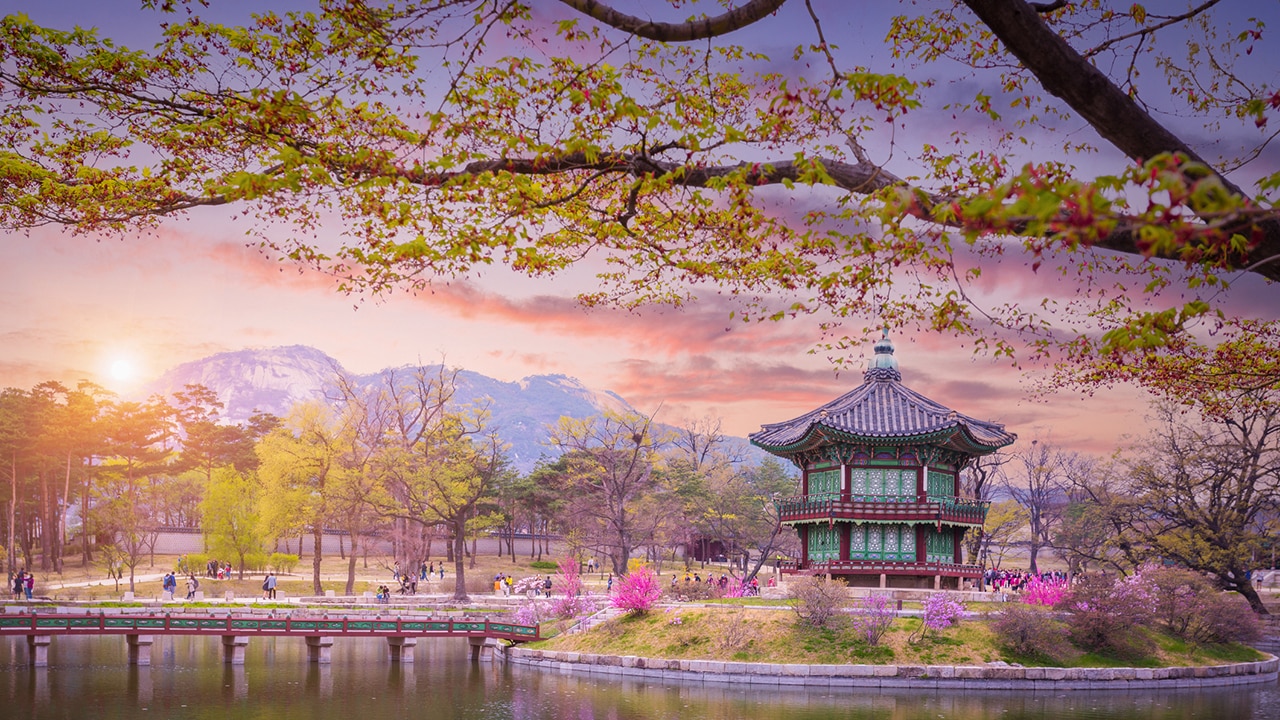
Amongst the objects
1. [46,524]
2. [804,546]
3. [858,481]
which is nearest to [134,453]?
[46,524]

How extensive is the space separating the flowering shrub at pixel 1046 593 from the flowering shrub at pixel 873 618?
17.0 ft

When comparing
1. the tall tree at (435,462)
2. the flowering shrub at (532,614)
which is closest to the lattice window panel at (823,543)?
the flowering shrub at (532,614)

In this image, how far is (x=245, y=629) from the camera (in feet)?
101

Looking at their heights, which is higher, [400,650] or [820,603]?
[820,603]

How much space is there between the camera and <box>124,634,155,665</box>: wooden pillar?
101 feet

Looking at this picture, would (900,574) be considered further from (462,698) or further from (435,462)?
(435,462)

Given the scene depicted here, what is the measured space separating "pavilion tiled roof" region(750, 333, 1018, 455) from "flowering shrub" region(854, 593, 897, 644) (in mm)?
7236

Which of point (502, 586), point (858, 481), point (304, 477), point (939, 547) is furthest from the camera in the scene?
point (304, 477)

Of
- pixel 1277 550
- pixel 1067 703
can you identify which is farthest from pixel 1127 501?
pixel 1067 703

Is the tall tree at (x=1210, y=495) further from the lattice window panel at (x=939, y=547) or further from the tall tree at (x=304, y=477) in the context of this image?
the tall tree at (x=304, y=477)

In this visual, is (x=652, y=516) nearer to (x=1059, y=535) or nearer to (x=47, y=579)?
(x=1059, y=535)

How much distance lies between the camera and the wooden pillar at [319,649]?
1254 inches

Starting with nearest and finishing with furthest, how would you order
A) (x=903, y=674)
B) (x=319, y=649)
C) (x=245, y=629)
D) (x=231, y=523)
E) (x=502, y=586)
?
1. (x=903, y=674)
2. (x=245, y=629)
3. (x=319, y=649)
4. (x=502, y=586)
5. (x=231, y=523)

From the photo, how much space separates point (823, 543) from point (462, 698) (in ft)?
54.9
